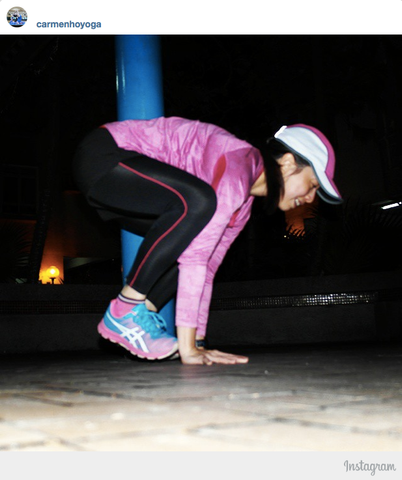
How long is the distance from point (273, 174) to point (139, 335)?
0.88 m

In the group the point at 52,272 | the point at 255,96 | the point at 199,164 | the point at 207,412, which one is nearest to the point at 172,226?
the point at 199,164

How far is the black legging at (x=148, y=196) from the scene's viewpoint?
96.5 inches

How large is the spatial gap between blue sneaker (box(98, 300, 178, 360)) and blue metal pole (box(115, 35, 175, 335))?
103 cm

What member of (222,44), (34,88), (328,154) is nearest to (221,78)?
(222,44)

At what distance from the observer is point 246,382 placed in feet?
5.85

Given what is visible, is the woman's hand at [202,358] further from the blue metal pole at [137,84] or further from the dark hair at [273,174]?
the blue metal pole at [137,84]

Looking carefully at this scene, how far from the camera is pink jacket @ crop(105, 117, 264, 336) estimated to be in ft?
8.00

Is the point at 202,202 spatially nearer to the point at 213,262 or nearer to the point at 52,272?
the point at 213,262

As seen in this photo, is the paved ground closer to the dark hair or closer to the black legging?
the black legging
